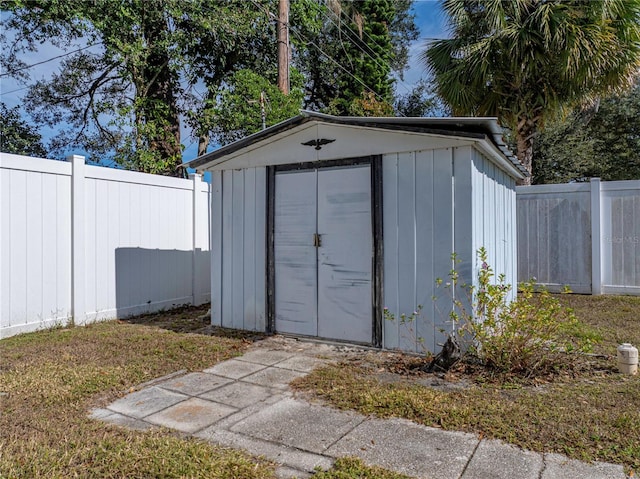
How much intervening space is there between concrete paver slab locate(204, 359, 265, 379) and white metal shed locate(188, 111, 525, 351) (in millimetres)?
975

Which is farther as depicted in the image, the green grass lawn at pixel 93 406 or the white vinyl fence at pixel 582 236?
the white vinyl fence at pixel 582 236

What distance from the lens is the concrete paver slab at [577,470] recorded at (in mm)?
2125

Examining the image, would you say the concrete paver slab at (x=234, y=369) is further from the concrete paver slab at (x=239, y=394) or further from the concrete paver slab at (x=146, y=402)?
the concrete paver slab at (x=146, y=402)

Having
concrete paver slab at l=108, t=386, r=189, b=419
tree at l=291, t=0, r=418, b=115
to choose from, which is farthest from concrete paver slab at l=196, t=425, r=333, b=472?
tree at l=291, t=0, r=418, b=115

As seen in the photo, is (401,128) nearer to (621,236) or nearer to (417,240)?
(417,240)

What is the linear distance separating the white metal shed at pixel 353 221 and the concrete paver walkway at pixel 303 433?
4.10ft

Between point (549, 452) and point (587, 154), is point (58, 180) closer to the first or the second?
point (549, 452)

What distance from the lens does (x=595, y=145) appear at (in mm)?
14945

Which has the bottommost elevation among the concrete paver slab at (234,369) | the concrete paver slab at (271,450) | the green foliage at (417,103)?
the concrete paver slab at (271,450)

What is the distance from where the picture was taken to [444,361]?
3.76 metres

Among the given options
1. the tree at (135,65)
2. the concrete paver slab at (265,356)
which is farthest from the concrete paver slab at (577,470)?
the tree at (135,65)

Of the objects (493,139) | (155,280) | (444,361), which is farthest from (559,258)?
(155,280)

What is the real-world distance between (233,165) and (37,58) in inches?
357

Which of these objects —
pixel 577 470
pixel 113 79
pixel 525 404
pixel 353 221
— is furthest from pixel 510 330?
pixel 113 79
